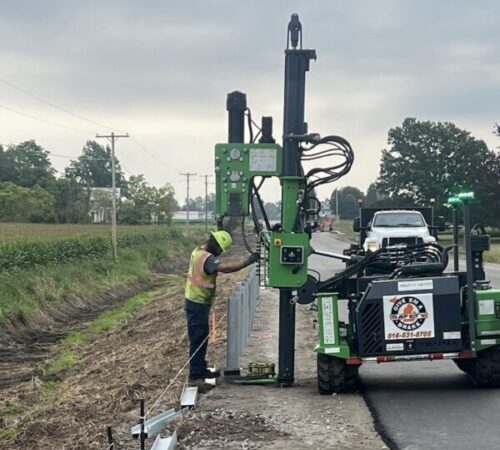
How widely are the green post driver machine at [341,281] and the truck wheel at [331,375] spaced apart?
1cm

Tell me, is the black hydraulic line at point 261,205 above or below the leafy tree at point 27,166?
below

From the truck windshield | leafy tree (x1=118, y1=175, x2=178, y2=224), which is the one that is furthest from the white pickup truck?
leafy tree (x1=118, y1=175, x2=178, y2=224)

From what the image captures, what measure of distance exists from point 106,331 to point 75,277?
29.4 feet

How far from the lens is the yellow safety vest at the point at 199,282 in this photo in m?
11.2

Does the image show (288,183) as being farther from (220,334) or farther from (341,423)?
(220,334)

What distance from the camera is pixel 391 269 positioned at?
11.4m

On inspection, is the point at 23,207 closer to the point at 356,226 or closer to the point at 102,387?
the point at 356,226

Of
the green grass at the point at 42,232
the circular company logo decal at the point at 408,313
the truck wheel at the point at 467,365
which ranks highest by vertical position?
the green grass at the point at 42,232

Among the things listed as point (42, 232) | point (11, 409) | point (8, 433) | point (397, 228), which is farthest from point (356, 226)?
point (42, 232)

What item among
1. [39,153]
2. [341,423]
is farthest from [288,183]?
[39,153]

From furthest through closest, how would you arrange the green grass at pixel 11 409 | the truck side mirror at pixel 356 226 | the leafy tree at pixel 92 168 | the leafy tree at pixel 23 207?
1. the leafy tree at pixel 92 168
2. the leafy tree at pixel 23 207
3. the truck side mirror at pixel 356 226
4. the green grass at pixel 11 409

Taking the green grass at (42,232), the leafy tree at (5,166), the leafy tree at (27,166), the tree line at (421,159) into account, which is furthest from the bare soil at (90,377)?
the leafy tree at (5,166)

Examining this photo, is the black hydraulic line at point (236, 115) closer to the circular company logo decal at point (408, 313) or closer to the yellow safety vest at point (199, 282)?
the yellow safety vest at point (199, 282)

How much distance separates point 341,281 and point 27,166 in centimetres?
13197
